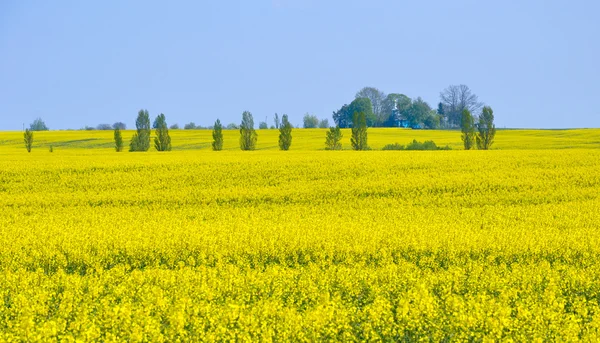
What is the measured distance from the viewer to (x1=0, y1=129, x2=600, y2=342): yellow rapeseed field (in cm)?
1092

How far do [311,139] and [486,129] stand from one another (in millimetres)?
27897

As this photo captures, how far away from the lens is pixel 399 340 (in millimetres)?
11008

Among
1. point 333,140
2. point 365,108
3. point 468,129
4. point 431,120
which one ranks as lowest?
point 333,140

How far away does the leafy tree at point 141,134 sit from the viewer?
7156 cm

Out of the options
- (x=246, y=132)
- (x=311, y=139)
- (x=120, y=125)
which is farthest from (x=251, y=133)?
(x=120, y=125)

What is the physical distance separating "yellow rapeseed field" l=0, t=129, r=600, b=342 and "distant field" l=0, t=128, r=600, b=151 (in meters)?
38.2

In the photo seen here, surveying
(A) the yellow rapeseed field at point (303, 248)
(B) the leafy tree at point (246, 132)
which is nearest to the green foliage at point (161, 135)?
(B) the leafy tree at point (246, 132)

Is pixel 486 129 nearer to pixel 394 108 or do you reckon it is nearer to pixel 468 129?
pixel 468 129

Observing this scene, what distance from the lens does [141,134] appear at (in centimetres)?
7219

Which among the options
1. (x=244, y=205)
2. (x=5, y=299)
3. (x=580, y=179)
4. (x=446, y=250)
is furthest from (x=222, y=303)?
(x=580, y=179)

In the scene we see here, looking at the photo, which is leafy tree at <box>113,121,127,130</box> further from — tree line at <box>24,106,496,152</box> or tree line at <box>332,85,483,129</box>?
tree line at <box>24,106,496,152</box>

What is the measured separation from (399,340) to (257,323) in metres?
2.36

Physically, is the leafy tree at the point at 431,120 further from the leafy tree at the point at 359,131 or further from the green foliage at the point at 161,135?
the green foliage at the point at 161,135

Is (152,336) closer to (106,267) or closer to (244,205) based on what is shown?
(106,267)
